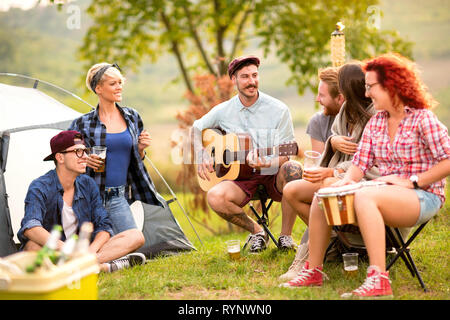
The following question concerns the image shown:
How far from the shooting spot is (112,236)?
4445 millimetres

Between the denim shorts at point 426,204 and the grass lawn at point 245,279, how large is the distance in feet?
1.62

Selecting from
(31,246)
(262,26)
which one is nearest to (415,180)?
(31,246)

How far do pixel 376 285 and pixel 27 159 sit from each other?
3315 millimetres

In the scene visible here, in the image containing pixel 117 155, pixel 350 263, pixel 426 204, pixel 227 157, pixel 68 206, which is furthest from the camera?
pixel 227 157

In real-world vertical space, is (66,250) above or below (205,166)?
below

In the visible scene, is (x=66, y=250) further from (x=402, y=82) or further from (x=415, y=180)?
(x=402, y=82)

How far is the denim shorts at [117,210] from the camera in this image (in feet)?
15.0

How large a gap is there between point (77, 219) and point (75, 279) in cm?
144

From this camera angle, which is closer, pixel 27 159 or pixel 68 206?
pixel 68 206

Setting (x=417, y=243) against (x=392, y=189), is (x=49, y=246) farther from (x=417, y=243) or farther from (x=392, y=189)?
(x=417, y=243)

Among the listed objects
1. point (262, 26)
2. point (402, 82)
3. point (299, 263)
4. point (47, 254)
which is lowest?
point (299, 263)

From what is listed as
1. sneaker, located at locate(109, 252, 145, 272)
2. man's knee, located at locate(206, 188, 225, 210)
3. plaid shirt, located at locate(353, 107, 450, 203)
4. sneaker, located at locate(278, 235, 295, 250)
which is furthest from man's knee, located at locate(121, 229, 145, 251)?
plaid shirt, located at locate(353, 107, 450, 203)

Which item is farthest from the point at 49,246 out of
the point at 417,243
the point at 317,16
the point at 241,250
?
the point at 317,16

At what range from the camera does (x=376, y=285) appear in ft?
10.6
